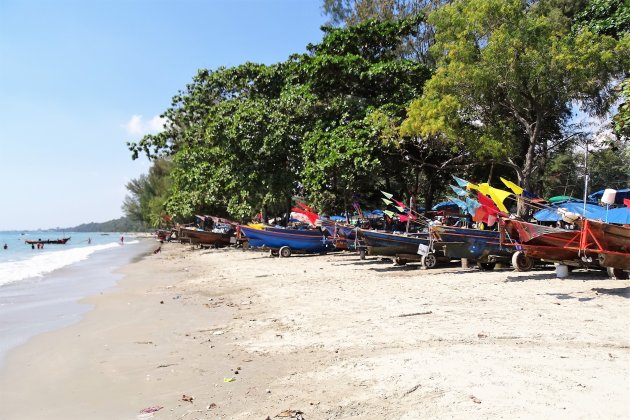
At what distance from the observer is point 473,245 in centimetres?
1401

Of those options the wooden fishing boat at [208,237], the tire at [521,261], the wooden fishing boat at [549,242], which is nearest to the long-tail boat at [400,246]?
the tire at [521,261]

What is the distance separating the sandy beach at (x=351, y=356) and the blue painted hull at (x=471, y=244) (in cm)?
210

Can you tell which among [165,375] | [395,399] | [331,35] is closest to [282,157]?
[331,35]

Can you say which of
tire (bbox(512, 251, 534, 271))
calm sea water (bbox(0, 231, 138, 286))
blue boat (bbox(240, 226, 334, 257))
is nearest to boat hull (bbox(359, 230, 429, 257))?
tire (bbox(512, 251, 534, 271))

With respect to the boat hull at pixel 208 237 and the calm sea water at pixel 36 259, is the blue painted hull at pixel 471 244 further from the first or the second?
the boat hull at pixel 208 237

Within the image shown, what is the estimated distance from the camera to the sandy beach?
4629mm

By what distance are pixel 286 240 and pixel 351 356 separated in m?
16.4

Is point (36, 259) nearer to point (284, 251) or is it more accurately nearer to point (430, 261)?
point (284, 251)

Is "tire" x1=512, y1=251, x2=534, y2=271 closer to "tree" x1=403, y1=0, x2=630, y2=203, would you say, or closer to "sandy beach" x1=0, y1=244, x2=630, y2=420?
"sandy beach" x1=0, y1=244, x2=630, y2=420

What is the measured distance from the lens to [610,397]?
4.26 m

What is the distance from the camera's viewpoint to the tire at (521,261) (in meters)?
13.2

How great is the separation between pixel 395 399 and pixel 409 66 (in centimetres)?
2047

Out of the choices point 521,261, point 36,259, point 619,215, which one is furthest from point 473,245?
point 36,259

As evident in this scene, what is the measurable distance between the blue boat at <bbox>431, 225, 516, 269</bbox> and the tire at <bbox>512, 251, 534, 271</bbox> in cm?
36
